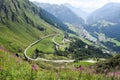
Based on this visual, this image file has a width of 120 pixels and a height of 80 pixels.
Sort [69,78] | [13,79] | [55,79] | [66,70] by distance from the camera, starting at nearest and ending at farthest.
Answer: [13,79] → [55,79] → [69,78] → [66,70]

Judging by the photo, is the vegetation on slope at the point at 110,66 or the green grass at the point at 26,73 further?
the vegetation on slope at the point at 110,66

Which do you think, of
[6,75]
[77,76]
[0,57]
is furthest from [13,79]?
[77,76]

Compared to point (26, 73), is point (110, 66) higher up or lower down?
higher up

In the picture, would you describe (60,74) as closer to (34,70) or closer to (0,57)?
(34,70)

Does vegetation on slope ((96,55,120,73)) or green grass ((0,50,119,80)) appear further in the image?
vegetation on slope ((96,55,120,73))

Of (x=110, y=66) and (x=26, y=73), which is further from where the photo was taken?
(x=110, y=66)

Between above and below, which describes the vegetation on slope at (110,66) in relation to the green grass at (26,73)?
above

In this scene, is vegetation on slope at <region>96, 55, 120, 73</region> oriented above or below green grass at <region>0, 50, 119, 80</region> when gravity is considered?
above

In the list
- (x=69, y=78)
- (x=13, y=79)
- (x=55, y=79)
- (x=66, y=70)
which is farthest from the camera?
(x=66, y=70)

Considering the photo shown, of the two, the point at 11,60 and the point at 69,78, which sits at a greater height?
the point at 11,60

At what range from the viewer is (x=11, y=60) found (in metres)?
21.4

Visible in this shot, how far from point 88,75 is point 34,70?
4.27m

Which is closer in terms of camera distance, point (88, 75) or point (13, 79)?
point (13, 79)

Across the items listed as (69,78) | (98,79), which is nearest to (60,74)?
(69,78)
